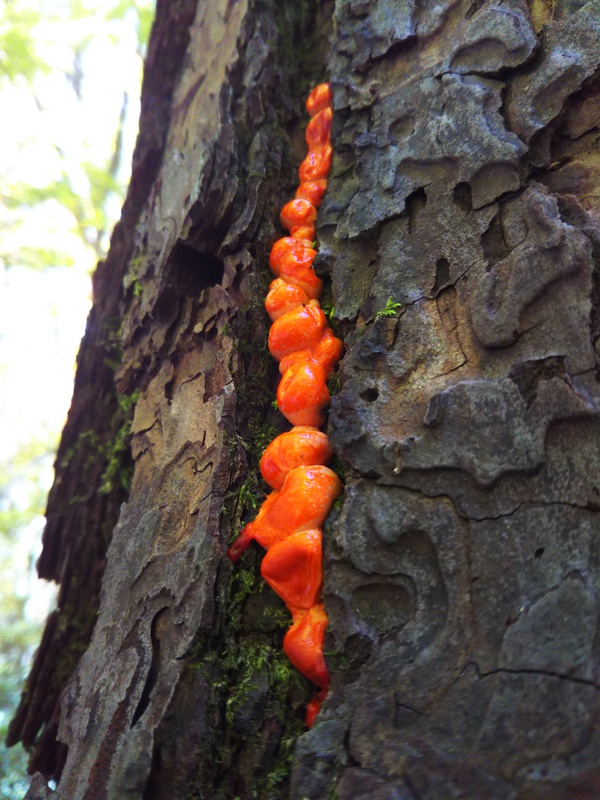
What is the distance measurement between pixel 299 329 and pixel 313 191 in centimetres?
77

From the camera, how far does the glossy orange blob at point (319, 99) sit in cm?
272

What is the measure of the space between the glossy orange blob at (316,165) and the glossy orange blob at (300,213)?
17 centimetres

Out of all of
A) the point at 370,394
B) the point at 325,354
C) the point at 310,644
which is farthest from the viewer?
the point at 325,354

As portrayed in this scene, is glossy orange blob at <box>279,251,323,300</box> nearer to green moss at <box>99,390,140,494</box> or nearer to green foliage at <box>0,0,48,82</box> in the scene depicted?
green moss at <box>99,390,140,494</box>

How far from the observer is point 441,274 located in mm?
1952

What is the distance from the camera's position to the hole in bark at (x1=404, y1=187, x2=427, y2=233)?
6.93 feet

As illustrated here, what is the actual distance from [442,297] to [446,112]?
0.77 metres

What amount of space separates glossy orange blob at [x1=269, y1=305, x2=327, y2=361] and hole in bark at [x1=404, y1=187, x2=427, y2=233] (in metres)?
0.49

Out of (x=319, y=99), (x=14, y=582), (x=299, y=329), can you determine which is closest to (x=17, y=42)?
(x=319, y=99)

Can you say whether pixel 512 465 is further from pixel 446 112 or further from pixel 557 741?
pixel 446 112

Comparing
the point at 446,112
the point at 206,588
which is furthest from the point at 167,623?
the point at 446,112

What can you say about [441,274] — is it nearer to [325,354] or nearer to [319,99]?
[325,354]

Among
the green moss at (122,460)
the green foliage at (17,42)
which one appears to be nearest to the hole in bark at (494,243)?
the green moss at (122,460)

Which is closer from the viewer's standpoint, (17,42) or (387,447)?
(387,447)
